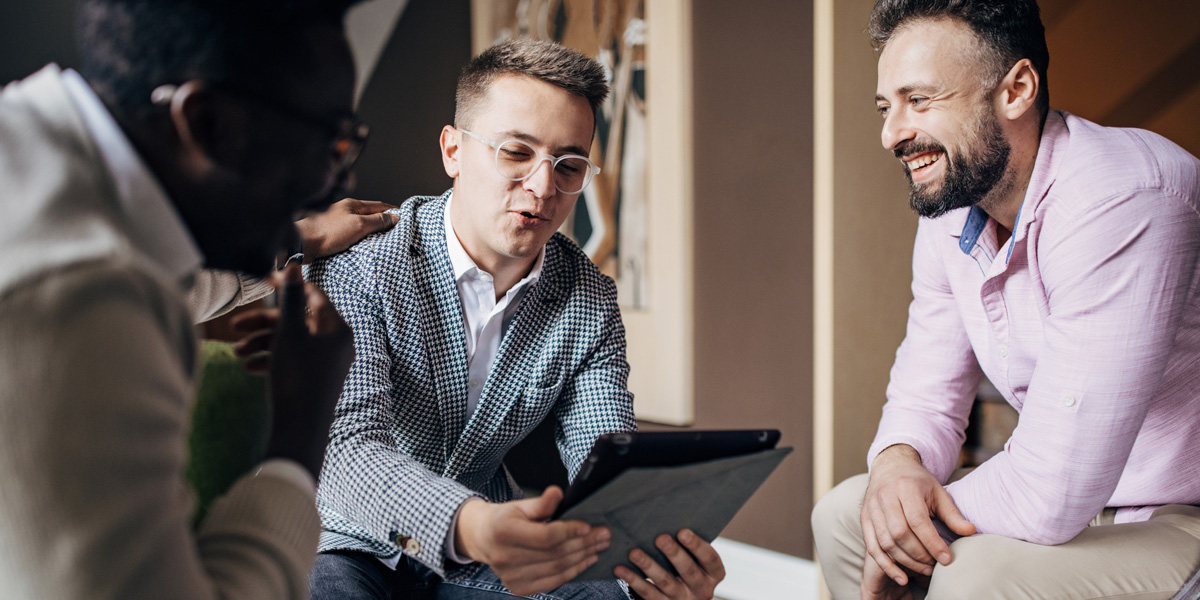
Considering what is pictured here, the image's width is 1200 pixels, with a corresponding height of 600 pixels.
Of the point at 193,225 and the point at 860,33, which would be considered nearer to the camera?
the point at 193,225

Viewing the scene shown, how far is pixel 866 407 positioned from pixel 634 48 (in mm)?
1485

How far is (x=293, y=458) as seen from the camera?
80 cm

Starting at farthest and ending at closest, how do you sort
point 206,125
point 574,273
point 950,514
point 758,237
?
1. point 758,237
2. point 574,273
3. point 950,514
4. point 206,125

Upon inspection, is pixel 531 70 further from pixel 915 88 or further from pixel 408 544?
pixel 408 544

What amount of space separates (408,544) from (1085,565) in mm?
1080

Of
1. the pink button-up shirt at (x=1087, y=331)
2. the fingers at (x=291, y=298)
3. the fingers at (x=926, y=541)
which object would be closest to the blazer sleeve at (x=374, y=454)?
the fingers at (x=291, y=298)

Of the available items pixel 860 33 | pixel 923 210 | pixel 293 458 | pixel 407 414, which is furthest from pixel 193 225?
pixel 860 33

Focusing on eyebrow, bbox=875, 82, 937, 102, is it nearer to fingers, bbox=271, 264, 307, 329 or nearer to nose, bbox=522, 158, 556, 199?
nose, bbox=522, 158, 556, 199

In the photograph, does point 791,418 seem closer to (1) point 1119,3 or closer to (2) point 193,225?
(1) point 1119,3

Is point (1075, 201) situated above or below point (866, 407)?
above

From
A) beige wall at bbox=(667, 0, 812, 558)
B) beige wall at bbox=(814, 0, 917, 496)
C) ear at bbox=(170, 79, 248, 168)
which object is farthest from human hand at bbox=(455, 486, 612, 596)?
beige wall at bbox=(667, 0, 812, 558)

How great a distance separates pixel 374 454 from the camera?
1.29m

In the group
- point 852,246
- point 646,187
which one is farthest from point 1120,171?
point 646,187

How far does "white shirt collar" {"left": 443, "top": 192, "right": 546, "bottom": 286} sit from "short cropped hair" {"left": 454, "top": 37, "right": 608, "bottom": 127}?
0.23 m
